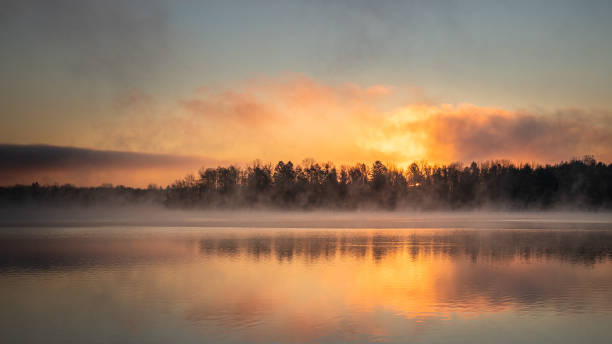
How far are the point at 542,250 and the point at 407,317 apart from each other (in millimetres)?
22519

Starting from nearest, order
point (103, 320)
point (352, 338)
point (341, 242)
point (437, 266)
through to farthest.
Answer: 1. point (352, 338)
2. point (103, 320)
3. point (437, 266)
4. point (341, 242)

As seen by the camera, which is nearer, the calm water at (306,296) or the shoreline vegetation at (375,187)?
the calm water at (306,296)

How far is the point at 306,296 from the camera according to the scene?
761 inches

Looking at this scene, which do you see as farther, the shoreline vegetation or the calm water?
the shoreline vegetation

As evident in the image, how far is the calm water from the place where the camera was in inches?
558

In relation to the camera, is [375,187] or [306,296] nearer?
[306,296]

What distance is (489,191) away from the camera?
116125mm

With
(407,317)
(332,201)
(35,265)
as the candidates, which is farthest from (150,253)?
(332,201)

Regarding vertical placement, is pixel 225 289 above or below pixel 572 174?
below

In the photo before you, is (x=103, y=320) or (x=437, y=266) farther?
(x=437, y=266)

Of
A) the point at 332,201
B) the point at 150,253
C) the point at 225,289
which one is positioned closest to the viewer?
the point at 225,289

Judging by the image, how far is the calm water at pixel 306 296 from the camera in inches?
558

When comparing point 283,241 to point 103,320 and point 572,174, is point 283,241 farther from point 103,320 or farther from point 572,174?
point 572,174

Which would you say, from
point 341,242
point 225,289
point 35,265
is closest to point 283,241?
point 341,242
